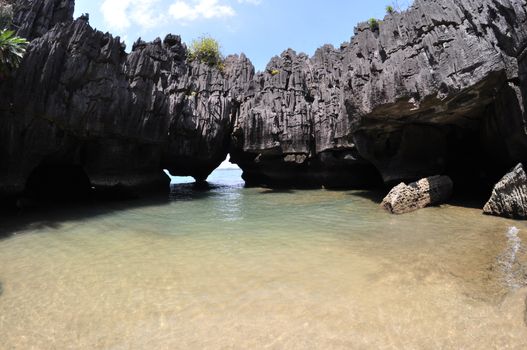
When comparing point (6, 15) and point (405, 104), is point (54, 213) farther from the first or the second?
point (405, 104)

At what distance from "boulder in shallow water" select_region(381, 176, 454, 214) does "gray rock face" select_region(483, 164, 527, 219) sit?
2.28 metres

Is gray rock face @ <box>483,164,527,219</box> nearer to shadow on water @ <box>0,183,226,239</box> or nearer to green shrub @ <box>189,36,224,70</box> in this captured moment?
shadow on water @ <box>0,183,226,239</box>

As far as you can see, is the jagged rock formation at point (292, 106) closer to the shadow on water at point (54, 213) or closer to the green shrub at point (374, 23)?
the shadow on water at point (54, 213)

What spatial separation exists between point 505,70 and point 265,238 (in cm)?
861

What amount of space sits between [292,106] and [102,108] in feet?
40.5

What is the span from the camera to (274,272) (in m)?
5.42

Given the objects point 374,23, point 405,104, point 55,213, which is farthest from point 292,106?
point 55,213

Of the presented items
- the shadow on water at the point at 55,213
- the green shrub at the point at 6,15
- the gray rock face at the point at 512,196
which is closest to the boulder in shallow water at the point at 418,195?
the gray rock face at the point at 512,196

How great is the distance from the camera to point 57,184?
17.4 metres

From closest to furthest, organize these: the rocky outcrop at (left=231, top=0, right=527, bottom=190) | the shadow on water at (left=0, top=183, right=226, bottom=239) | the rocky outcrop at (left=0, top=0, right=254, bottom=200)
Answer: the rocky outcrop at (left=231, top=0, right=527, bottom=190) → the shadow on water at (left=0, top=183, right=226, bottom=239) → the rocky outcrop at (left=0, top=0, right=254, bottom=200)

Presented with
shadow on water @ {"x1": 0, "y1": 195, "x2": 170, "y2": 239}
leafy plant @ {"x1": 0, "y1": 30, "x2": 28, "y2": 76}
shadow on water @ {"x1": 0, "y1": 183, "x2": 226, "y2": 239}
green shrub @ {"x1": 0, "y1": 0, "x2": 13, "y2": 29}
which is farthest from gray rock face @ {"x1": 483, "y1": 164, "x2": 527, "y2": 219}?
green shrub @ {"x1": 0, "y1": 0, "x2": 13, "y2": 29}

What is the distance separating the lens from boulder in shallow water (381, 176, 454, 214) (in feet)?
35.6

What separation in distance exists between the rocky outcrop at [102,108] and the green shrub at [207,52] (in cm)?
284

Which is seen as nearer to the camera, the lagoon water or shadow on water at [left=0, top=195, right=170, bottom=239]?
the lagoon water
